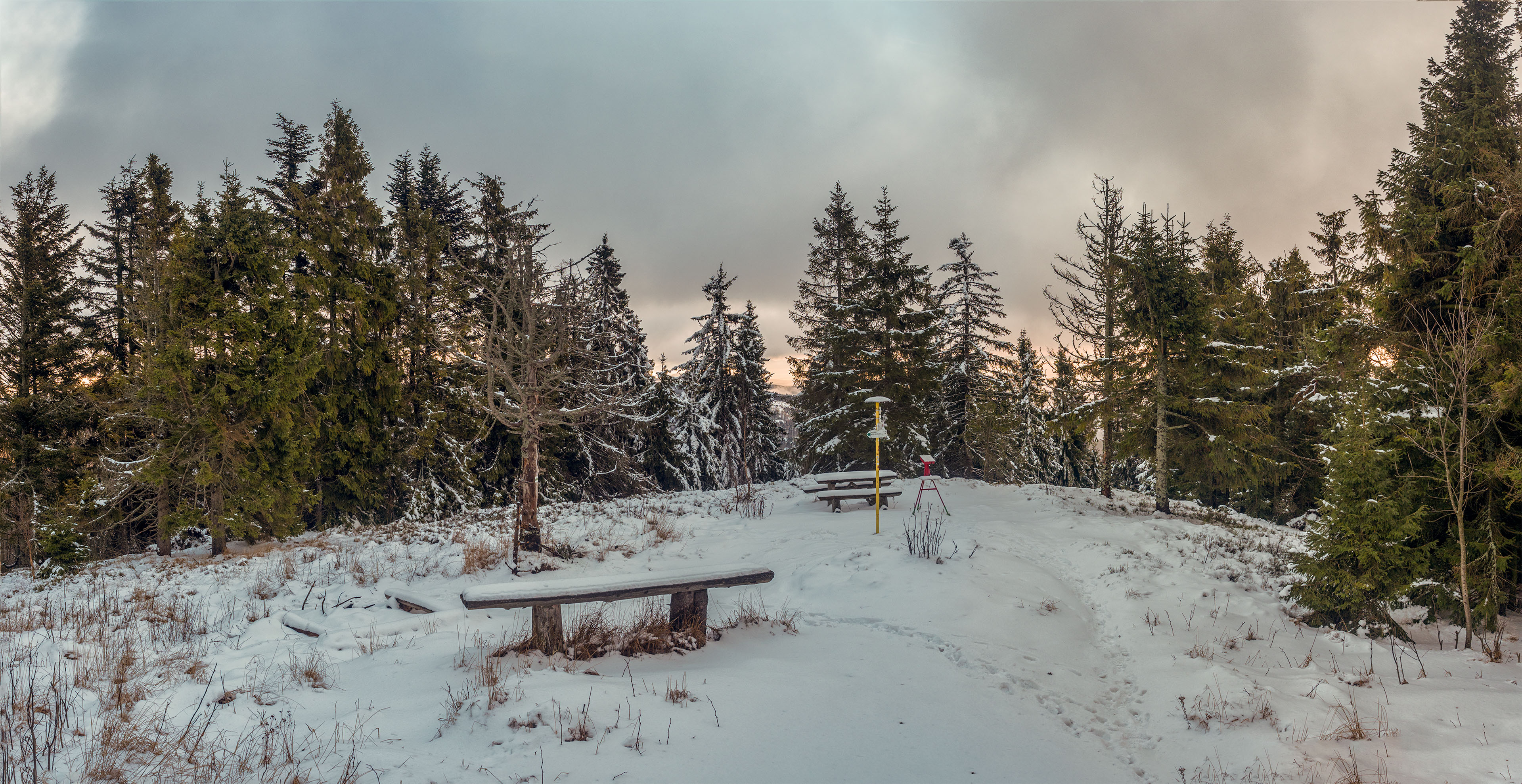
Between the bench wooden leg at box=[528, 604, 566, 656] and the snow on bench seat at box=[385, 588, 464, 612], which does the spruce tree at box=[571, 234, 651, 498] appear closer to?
the snow on bench seat at box=[385, 588, 464, 612]

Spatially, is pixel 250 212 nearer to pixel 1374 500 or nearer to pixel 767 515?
pixel 767 515

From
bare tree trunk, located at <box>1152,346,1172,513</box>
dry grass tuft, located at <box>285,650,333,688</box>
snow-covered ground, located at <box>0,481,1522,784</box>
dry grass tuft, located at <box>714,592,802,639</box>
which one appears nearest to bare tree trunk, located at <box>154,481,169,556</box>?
snow-covered ground, located at <box>0,481,1522,784</box>

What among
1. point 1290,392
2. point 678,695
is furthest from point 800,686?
point 1290,392

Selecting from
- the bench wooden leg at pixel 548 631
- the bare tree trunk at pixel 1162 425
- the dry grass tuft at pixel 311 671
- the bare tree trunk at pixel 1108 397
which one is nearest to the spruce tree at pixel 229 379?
the dry grass tuft at pixel 311 671

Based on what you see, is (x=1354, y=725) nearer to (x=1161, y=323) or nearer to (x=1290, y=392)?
(x=1161, y=323)

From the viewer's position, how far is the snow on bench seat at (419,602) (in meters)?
7.12

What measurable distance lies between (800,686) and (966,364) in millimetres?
24397

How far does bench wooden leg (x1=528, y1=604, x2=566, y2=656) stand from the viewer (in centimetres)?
523

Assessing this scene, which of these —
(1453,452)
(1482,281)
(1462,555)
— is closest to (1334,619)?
(1462,555)

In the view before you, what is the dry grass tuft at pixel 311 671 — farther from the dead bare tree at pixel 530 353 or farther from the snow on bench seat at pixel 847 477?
the snow on bench seat at pixel 847 477

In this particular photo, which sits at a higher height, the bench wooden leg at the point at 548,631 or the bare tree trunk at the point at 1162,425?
the bare tree trunk at the point at 1162,425

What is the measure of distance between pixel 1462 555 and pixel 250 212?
22533 millimetres

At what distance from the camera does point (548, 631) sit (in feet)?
17.3

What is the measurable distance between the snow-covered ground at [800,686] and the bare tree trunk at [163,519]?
630 cm
